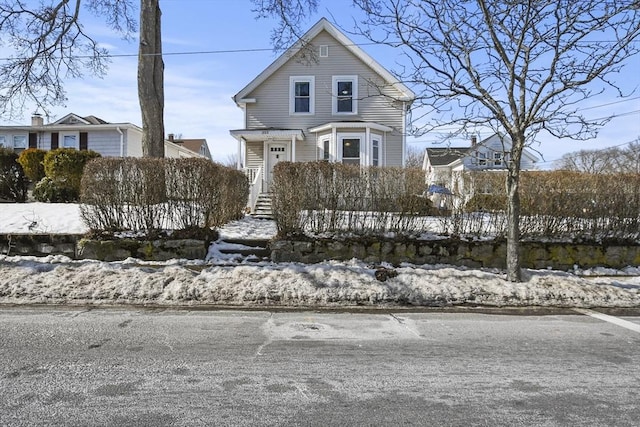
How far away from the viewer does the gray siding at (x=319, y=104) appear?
2019cm

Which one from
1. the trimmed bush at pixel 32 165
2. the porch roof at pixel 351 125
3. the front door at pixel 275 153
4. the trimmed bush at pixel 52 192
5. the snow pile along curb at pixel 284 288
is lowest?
the snow pile along curb at pixel 284 288

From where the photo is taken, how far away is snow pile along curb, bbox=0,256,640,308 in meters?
6.93

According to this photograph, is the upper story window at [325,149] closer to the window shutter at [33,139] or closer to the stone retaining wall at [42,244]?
the stone retaining wall at [42,244]

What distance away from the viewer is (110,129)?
95.6 ft

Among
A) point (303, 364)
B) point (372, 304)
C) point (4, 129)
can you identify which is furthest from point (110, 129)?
point (303, 364)

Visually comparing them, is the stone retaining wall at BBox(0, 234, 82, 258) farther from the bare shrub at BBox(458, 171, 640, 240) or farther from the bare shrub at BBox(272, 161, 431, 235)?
the bare shrub at BBox(458, 171, 640, 240)

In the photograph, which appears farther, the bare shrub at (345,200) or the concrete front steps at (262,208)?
the concrete front steps at (262,208)

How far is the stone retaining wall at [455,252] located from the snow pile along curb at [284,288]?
1.27 m

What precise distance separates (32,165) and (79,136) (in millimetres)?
14737

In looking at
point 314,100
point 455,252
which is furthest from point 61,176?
point 455,252

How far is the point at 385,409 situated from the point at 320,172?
21.3ft

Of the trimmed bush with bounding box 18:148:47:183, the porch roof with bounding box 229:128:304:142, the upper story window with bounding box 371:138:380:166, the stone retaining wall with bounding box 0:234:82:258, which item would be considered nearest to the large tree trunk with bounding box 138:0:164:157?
the stone retaining wall with bounding box 0:234:82:258

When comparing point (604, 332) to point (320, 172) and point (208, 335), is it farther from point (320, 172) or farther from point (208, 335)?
point (320, 172)

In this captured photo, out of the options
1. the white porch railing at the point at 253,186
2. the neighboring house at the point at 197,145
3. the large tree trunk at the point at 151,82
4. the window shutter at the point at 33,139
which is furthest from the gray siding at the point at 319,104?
the neighboring house at the point at 197,145
